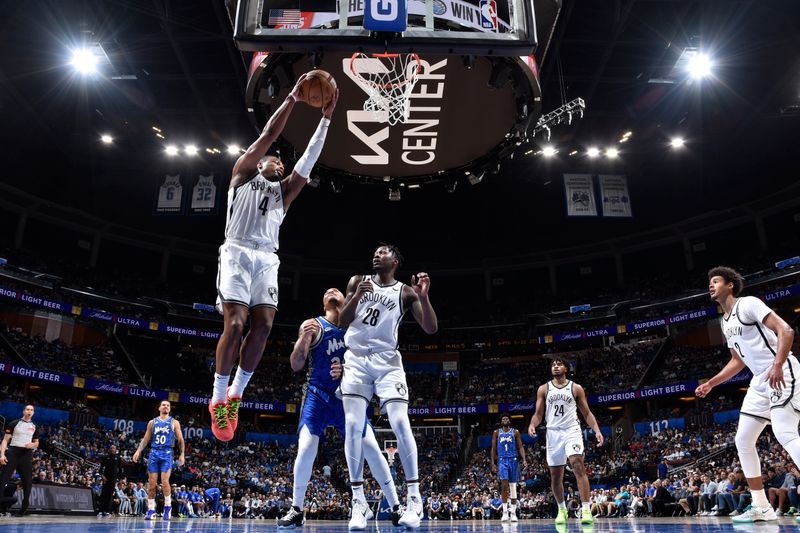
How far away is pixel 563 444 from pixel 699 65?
15385 millimetres

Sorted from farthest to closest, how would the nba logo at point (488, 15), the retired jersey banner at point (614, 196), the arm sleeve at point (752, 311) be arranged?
the retired jersey banner at point (614, 196)
the nba logo at point (488, 15)
the arm sleeve at point (752, 311)

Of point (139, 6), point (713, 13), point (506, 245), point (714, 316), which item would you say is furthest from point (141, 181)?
point (714, 316)

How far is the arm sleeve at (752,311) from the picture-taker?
5.32 meters

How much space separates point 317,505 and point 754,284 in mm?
22240

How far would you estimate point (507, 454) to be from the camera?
538 inches

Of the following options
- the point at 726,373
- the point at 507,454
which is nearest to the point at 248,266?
the point at 726,373

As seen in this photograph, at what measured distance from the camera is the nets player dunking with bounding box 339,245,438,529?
16.2 feet

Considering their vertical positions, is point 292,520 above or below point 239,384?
below

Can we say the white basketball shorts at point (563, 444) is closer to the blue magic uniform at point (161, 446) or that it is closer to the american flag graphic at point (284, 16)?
the american flag graphic at point (284, 16)

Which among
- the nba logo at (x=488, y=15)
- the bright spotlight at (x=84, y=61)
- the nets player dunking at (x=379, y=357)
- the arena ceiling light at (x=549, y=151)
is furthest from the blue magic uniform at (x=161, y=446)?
the arena ceiling light at (x=549, y=151)

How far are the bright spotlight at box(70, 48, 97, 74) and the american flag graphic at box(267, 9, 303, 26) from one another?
15.3 m

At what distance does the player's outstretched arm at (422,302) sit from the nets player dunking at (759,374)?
8.53 ft

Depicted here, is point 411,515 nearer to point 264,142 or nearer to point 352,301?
point 352,301

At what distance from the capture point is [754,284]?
2822 centimetres
